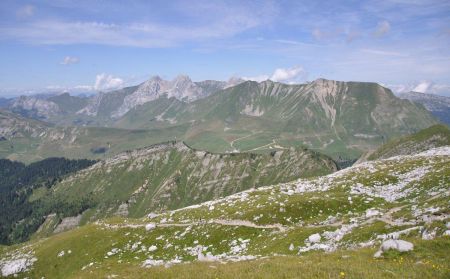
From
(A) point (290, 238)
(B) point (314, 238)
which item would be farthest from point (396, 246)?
(A) point (290, 238)

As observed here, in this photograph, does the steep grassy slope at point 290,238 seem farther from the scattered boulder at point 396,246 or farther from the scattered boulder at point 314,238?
the scattered boulder at point 396,246

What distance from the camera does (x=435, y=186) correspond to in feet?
211

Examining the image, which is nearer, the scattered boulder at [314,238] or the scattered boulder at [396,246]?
the scattered boulder at [396,246]

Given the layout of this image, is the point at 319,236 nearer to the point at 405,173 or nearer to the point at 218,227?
the point at 218,227

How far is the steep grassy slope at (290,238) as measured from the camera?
25.4 meters

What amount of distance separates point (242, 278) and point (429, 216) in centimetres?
2727

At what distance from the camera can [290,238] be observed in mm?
49000

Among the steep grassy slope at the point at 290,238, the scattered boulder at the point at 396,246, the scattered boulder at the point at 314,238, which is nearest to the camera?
the steep grassy slope at the point at 290,238

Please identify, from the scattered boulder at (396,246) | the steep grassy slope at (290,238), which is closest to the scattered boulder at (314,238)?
the steep grassy slope at (290,238)

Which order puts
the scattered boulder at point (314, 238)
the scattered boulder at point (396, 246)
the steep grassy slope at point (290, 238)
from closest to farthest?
the steep grassy slope at point (290, 238) → the scattered boulder at point (396, 246) → the scattered boulder at point (314, 238)

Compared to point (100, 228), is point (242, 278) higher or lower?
higher

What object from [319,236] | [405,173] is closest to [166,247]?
[319,236]

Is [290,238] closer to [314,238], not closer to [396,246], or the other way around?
[314,238]

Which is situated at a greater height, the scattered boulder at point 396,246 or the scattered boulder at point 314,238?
the scattered boulder at point 396,246
